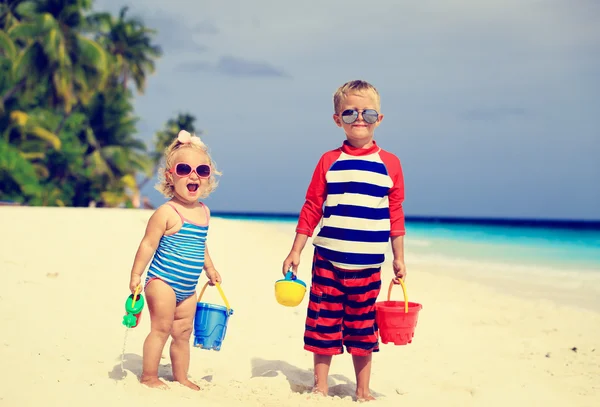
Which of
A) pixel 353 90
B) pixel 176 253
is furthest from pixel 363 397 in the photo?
pixel 353 90

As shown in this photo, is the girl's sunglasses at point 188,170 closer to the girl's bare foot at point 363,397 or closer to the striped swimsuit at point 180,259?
the striped swimsuit at point 180,259

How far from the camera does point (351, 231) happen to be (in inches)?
136

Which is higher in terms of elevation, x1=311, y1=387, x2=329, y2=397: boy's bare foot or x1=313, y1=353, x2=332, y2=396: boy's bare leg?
x1=313, y1=353, x2=332, y2=396: boy's bare leg

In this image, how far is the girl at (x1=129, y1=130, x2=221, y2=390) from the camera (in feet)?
11.2

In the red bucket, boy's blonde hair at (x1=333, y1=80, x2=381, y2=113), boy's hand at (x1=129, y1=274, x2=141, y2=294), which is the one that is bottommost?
the red bucket

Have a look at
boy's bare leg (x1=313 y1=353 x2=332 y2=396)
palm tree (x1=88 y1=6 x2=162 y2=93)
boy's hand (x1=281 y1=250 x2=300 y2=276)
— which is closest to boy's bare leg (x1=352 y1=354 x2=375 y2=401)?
boy's bare leg (x1=313 y1=353 x2=332 y2=396)

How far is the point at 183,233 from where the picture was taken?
3.47 metres

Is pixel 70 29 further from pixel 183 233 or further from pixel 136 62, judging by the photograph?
pixel 183 233

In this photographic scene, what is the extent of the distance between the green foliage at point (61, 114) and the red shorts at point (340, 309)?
21670 mm

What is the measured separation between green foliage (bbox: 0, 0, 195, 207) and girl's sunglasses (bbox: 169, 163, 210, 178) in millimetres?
21296

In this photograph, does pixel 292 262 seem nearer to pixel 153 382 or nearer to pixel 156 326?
pixel 156 326

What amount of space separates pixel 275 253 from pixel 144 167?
70.1ft

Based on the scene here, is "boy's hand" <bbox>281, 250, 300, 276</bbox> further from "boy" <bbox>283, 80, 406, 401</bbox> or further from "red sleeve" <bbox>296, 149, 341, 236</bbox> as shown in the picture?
"red sleeve" <bbox>296, 149, 341, 236</bbox>

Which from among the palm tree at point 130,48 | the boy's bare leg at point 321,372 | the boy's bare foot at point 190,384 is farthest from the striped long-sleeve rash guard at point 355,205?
the palm tree at point 130,48
